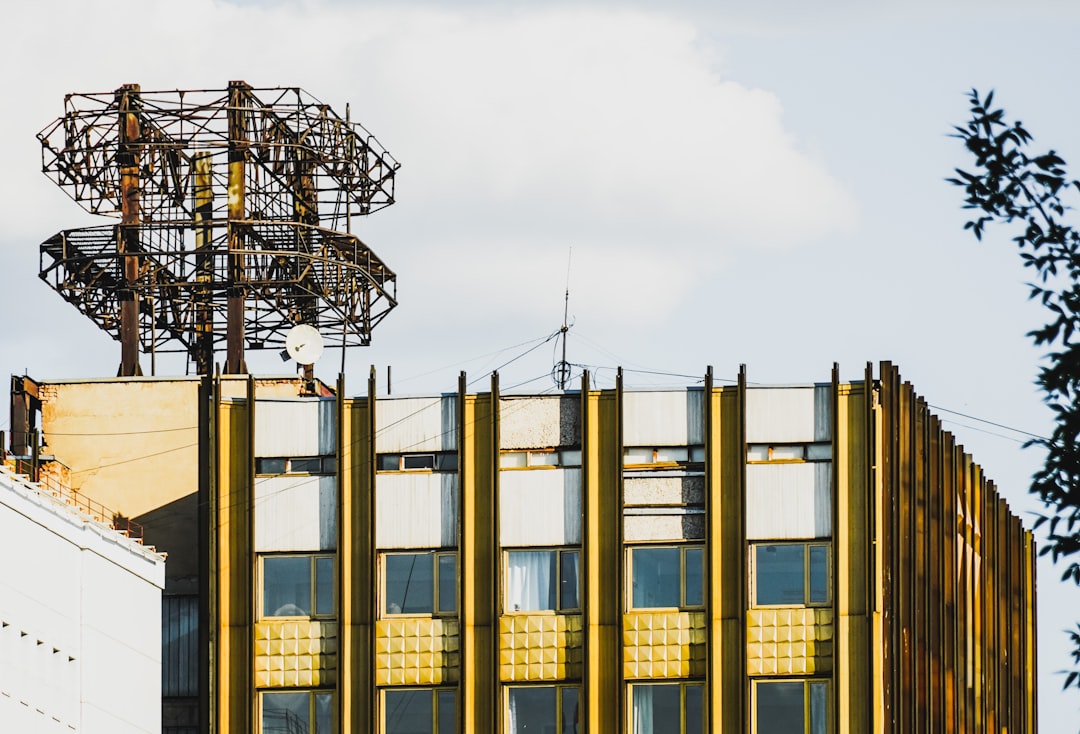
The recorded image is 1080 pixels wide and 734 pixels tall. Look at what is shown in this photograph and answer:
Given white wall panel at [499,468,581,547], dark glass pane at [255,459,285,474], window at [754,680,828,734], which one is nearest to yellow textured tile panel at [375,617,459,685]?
white wall panel at [499,468,581,547]

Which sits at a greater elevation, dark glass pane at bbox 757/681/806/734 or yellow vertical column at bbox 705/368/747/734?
yellow vertical column at bbox 705/368/747/734

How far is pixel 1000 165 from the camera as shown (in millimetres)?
24328

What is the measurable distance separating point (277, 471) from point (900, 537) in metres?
15.2

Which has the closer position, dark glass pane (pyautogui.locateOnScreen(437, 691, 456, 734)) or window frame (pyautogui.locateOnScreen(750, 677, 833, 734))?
window frame (pyautogui.locateOnScreen(750, 677, 833, 734))

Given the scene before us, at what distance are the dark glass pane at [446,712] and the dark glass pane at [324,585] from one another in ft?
10.9

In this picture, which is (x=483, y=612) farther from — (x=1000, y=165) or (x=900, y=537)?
(x=1000, y=165)

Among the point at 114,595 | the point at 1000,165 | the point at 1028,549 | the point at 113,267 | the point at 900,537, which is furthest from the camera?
the point at 1028,549

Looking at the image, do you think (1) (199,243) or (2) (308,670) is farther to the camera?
(1) (199,243)

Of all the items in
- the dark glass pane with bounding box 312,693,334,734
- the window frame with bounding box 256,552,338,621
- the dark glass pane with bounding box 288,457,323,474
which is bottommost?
the dark glass pane with bounding box 312,693,334,734

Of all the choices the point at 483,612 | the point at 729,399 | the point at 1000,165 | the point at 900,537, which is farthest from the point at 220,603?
the point at 1000,165

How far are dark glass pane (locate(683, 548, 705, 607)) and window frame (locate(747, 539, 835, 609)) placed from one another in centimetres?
112

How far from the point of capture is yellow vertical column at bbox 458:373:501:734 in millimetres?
56125

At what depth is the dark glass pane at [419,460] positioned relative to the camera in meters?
57.5

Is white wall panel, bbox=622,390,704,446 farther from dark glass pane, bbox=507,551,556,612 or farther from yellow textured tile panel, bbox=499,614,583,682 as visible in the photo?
yellow textured tile panel, bbox=499,614,583,682
